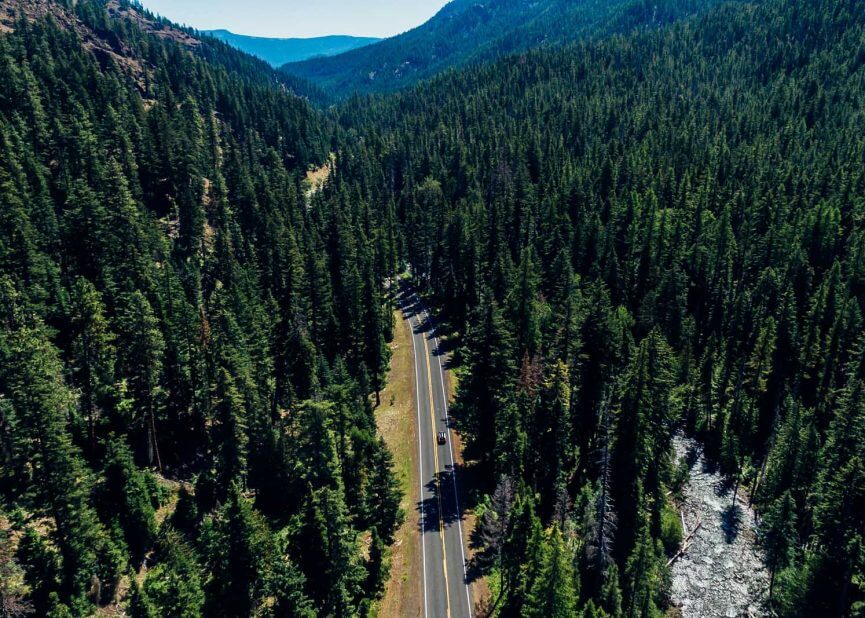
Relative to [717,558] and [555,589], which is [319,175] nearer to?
[717,558]

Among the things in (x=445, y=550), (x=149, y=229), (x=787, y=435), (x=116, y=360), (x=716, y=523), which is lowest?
(x=716, y=523)

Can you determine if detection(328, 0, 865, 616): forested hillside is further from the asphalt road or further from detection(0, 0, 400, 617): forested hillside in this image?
detection(0, 0, 400, 617): forested hillside

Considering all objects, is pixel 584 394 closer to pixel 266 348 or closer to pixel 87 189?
pixel 266 348

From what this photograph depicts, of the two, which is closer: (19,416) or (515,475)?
(19,416)

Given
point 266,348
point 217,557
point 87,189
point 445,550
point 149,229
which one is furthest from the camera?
point 149,229

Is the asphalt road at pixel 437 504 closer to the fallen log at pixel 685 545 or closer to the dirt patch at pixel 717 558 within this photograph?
the dirt patch at pixel 717 558

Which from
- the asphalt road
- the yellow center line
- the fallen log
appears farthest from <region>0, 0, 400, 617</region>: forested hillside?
the fallen log

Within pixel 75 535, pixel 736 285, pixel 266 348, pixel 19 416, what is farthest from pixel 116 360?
pixel 736 285

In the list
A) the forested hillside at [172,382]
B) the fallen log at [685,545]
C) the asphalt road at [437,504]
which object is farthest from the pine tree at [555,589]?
the fallen log at [685,545]
